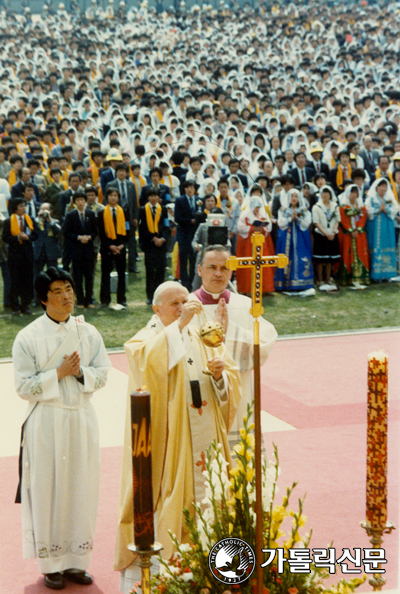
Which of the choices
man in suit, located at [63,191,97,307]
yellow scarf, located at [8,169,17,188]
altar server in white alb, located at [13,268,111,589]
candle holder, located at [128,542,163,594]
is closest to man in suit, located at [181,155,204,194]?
man in suit, located at [63,191,97,307]

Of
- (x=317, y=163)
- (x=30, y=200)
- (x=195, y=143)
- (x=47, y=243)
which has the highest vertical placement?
(x=195, y=143)

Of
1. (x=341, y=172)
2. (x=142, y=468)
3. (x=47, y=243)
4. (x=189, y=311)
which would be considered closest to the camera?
(x=142, y=468)

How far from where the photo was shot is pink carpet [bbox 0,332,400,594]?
175 inches

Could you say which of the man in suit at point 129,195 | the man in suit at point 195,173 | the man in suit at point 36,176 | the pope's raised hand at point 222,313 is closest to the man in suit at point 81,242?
the man in suit at point 129,195

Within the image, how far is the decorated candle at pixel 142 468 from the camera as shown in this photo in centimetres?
170

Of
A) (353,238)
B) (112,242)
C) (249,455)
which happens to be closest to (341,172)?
(353,238)

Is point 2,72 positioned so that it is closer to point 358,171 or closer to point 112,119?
point 112,119

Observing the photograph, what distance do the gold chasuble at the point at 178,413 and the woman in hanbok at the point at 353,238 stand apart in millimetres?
9021

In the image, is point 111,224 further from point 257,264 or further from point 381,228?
point 257,264

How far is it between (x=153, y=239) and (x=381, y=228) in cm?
418

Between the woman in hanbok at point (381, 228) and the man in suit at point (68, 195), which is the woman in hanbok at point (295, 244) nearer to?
the woman in hanbok at point (381, 228)

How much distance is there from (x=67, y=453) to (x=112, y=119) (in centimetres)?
1444

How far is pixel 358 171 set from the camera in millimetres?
13031

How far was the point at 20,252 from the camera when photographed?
10352 mm
